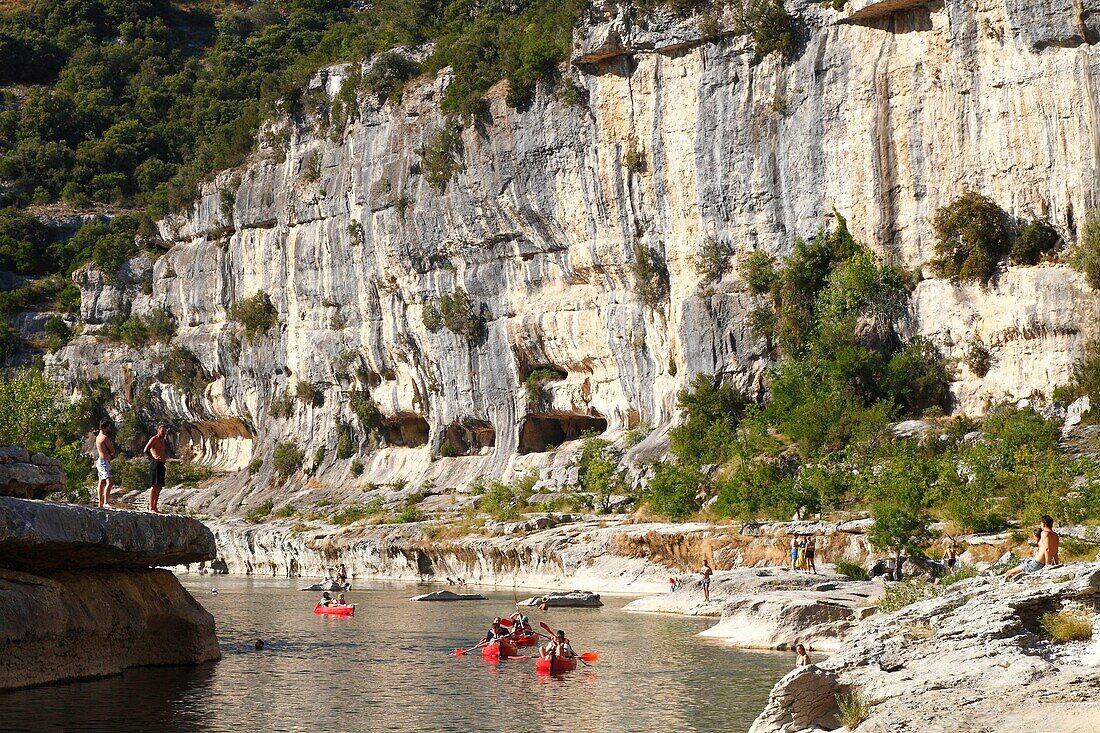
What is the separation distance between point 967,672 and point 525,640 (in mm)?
17357

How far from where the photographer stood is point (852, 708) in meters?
16.5

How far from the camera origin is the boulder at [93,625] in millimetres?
22812

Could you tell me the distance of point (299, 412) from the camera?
8506cm

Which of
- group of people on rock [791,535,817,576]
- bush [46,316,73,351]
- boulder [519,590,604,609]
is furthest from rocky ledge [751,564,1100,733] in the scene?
bush [46,316,73,351]

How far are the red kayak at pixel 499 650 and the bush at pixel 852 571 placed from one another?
11.5 m

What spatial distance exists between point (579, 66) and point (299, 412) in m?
32.2

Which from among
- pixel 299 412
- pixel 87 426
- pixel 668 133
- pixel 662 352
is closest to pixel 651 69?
pixel 668 133

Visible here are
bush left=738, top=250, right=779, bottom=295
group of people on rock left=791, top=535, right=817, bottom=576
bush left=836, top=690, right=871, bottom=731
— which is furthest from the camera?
bush left=738, top=250, right=779, bottom=295

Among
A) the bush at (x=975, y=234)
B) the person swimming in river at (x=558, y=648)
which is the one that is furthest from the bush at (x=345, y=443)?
the person swimming in river at (x=558, y=648)

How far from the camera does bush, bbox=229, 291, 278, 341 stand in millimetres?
87125

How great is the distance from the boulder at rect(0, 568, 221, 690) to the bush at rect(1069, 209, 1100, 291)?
32944 mm

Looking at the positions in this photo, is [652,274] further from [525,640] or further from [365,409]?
[525,640]

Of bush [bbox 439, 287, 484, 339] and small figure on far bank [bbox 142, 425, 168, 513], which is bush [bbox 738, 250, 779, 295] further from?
small figure on far bank [bbox 142, 425, 168, 513]

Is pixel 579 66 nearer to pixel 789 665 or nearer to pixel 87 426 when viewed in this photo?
pixel 789 665
